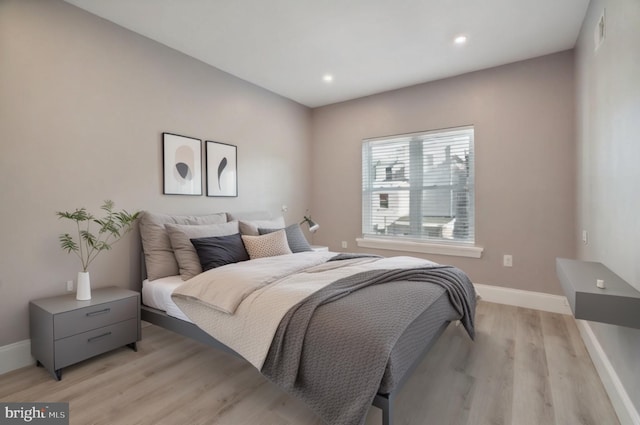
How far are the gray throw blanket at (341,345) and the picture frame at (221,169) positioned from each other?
7.17 ft

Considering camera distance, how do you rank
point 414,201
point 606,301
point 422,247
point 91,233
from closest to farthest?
point 606,301 → point 91,233 → point 422,247 → point 414,201

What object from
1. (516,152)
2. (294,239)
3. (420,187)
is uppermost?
(516,152)

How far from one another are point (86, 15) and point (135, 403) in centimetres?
291

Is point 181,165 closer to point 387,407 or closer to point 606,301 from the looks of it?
point 387,407

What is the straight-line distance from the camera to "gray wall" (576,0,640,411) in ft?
5.04

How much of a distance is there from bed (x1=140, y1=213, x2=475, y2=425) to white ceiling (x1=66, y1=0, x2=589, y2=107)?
172cm

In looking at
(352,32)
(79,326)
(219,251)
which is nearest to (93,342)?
(79,326)

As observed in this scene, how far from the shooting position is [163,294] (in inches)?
96.6

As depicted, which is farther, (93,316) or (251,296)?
(93,316)

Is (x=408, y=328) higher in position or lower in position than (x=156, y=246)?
lower

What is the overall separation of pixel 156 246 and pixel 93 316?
709 millimetres

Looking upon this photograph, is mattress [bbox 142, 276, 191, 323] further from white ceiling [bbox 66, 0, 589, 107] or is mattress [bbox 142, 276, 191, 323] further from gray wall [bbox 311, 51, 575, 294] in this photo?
gray wall [bbox 311, 51, 575, 294]

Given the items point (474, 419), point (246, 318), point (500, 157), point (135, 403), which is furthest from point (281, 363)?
point (500, 157)

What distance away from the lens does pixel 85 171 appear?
8.30ft
